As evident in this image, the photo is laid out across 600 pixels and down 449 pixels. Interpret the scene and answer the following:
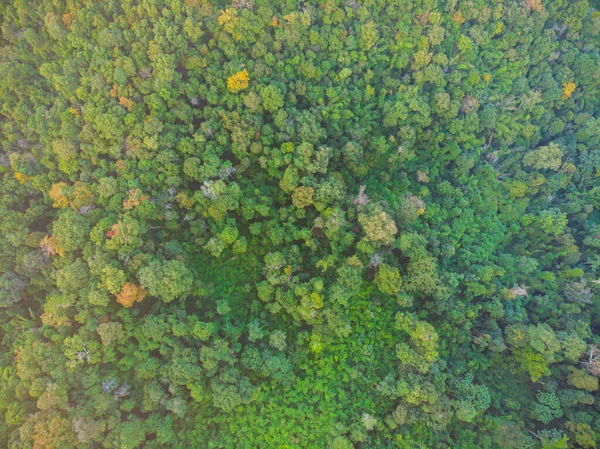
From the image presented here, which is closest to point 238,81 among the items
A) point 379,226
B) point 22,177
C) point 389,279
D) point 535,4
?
point 379,226

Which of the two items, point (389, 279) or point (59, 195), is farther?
point (389, 279)

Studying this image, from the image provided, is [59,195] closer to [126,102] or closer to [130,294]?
[126,102]

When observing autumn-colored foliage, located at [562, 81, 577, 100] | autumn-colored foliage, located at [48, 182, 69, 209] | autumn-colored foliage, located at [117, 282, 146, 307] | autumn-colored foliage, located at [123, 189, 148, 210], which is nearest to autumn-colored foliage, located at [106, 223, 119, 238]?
autumn-colored foliage, located at [123, 189, 148, 210]

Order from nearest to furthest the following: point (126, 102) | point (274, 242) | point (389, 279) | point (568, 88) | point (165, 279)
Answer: point (165, 279), point (126, 102), point (389, 279), point (274, 242), point (568, 88)

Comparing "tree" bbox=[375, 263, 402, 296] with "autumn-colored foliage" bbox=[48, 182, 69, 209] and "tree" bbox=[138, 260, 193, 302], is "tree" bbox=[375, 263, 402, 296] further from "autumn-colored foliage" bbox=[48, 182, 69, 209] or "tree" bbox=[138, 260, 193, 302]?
"autumn-colored foliage" bbox=[48, 182, 69, 209]

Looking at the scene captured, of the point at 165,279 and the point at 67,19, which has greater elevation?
the point at 67,19

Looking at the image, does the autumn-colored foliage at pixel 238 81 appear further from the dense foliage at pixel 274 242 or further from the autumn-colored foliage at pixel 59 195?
the autumn-colored foliage at pixel 59 195

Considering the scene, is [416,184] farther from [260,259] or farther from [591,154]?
[591,154]
